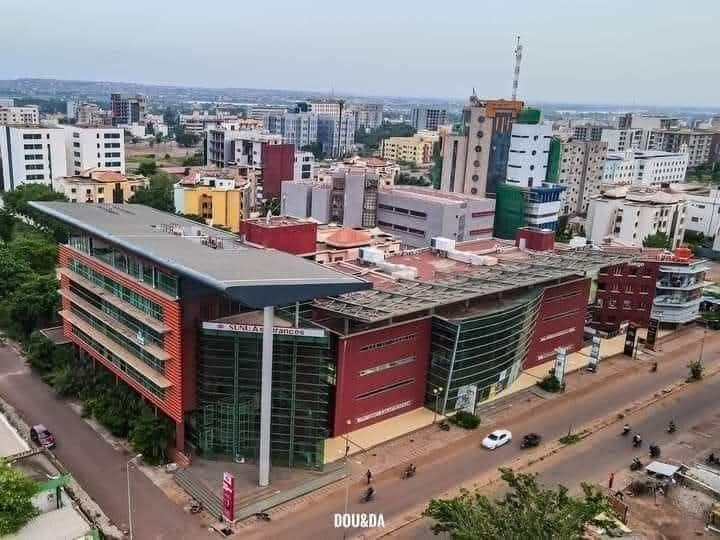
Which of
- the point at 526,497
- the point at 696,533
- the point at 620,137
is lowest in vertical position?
the point at 696,533

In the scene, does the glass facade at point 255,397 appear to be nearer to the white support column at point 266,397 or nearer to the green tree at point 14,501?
the white support column at point 266,397

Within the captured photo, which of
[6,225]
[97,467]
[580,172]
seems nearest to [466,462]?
[97,467]

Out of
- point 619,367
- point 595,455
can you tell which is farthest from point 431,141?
point 595,455

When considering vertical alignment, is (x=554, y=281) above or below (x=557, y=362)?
above

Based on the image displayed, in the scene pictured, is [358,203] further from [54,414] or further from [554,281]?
[54,414]

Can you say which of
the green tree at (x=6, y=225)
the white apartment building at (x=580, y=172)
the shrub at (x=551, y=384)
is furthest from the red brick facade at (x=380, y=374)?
the white apartment building at (x=580, y=172)

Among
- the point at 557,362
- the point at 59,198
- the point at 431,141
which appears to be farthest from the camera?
the point at 431,141

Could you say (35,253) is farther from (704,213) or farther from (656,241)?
(704,213)

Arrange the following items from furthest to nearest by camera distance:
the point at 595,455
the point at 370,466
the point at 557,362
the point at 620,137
Answer: the point at 620,137 < the point at 557,362 < the point at 595,455 < the point at 370,466

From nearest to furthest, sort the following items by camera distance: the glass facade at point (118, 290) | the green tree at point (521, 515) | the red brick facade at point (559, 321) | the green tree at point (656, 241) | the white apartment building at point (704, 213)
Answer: the green tree at point (521, 515) < the glass facade at point (118, 290) < the red brick facade at point (559, 321) < the green tree at point (656, 241) < the white apartment building at point (704, 213)
